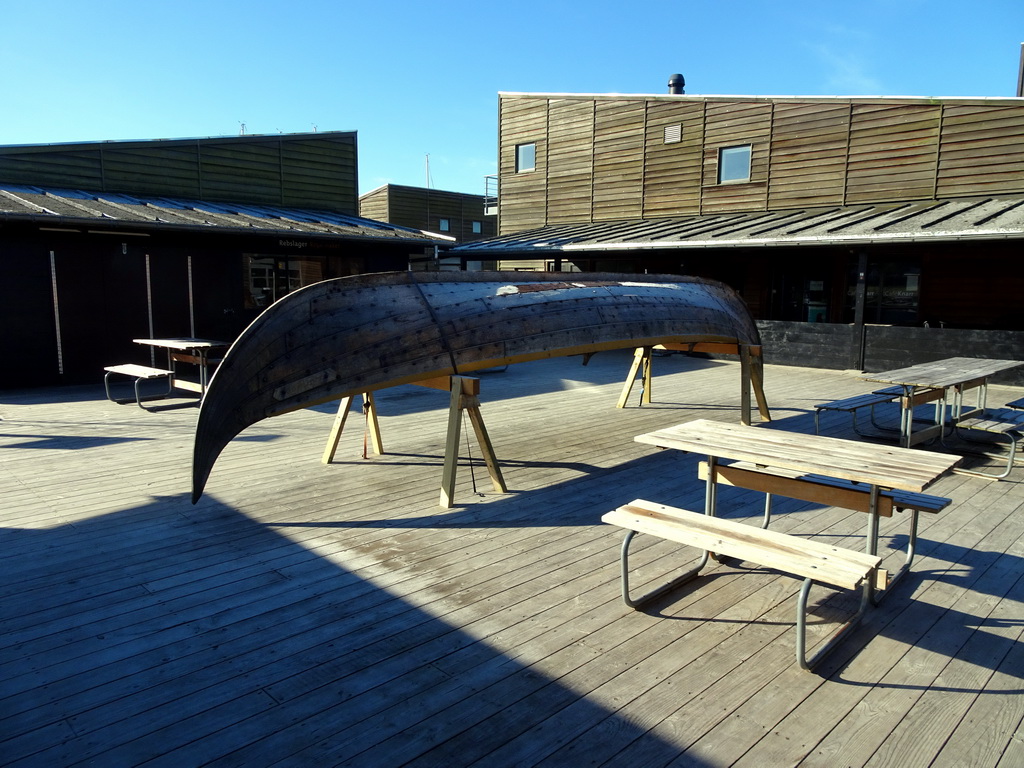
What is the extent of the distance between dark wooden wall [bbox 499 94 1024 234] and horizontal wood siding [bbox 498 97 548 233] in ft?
0.10

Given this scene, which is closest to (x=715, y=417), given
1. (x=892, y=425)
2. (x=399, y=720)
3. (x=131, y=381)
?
(x=892, y=425)

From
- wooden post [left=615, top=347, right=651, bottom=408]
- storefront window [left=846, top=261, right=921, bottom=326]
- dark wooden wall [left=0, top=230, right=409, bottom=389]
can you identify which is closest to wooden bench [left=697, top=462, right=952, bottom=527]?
wooden post [left=615, top=347, right=651, bottom=408]

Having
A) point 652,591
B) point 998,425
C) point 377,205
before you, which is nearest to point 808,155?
point 998,425

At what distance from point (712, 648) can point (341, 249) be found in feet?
43.7

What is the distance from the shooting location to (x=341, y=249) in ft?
49.8

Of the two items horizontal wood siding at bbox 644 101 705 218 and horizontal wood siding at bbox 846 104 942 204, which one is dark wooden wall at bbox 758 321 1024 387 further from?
horizontal wood siding at bbox 644 101 705 218

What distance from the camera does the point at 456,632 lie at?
3.49 metres

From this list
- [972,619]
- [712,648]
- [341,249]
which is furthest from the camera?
[341,249]

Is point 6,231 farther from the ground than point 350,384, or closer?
farther from the ground

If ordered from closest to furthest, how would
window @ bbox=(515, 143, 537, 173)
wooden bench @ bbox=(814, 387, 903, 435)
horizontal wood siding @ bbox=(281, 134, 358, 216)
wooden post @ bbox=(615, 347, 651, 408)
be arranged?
wooden bench @ bbox=(814, 387, 903, 435), wooden post @ bbox=(615, 347, 651, 408), horizontal wood siding @ bbox=(281, 134, 358, 216), window @ bbox=(515, 143, 537, 173)

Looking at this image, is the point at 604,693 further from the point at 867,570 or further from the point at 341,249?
the point at 341,249

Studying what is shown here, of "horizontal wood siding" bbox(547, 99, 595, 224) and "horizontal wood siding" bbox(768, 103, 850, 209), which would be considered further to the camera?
"horizontal wood siding" bbox(547, 99, 595, 224)

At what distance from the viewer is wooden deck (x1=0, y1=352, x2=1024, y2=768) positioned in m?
2.70

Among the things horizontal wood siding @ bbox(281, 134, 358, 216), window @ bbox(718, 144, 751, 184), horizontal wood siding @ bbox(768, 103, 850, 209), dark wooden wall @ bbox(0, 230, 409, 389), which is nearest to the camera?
dark wooden wall @ bbox(0, 230, 409, 389)
